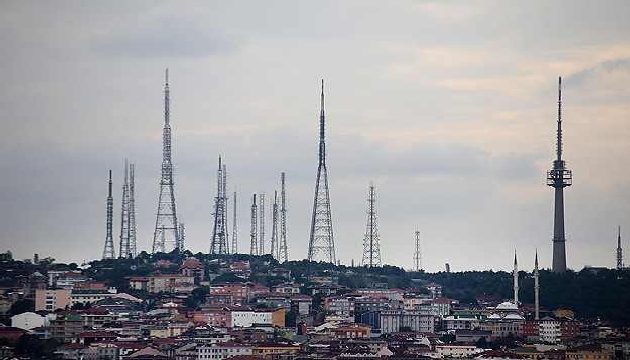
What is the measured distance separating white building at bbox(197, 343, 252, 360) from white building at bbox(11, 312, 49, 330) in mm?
9523

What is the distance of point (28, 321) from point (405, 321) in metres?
19.7

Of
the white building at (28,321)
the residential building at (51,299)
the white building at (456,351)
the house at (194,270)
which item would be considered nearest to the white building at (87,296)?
the residential building at (51,299)

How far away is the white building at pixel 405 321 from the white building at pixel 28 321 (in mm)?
17862

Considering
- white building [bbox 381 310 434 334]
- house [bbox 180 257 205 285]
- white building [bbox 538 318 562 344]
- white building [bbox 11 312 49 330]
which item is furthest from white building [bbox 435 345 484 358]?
house [bbox 180 257 205 285]

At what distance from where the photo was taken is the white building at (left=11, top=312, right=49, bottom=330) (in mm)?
89125

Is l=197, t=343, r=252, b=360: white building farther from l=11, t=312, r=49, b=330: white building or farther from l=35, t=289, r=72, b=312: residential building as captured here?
l=35, t=289, r=72, b=312: residential building

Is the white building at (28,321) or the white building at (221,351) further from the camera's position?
the white building at (28,321)

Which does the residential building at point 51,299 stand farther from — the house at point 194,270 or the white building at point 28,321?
the house at point 194,270

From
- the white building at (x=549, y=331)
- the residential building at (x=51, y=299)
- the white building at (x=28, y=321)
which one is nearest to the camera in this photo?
the white building at (x=28, y=321)

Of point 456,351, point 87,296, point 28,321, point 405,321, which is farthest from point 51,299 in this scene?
point 456,351

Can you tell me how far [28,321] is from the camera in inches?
3533

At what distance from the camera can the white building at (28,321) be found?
89125mm

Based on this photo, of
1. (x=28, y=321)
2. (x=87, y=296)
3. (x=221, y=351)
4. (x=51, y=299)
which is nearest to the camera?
(x=221, y=351)

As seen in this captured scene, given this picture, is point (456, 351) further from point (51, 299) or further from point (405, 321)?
point (51, 299)
